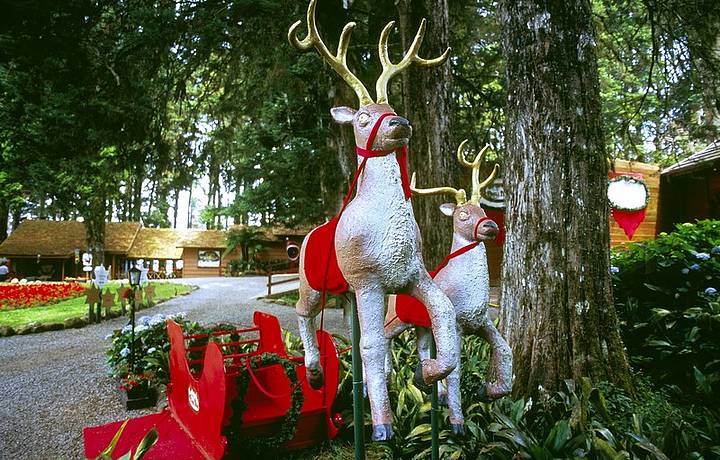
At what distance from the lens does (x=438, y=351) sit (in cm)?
190

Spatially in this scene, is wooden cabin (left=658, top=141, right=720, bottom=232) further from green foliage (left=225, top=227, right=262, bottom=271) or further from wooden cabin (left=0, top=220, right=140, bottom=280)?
wooden cabin (left=0, top=220, right=140, bottom=280)

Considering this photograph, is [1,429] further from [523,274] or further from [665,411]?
[665,411]

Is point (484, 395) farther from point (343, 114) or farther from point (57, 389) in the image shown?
point (57, 389)

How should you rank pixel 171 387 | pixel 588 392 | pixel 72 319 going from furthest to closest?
pixel 72 319 < pixel 171 387 < pixel 588 392

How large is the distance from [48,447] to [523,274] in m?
4.97

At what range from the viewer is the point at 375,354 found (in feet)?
6.30

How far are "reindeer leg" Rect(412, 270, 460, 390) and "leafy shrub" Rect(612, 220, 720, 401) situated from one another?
11.5 ft

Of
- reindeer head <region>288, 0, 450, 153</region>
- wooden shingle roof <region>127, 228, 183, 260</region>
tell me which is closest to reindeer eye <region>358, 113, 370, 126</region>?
reindeer head <region>288, 0, 450, 153</region>

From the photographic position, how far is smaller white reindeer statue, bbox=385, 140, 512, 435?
90.7 inches

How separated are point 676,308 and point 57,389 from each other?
323 inches

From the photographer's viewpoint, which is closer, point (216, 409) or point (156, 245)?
point (216, 409)

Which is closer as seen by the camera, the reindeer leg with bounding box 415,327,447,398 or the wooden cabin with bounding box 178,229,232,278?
the reindeer leg with bounding box 415,327,447,398

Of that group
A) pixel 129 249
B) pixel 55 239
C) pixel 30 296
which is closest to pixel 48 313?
pixel 30 296

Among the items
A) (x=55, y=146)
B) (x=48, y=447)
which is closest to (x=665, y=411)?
(x=48, y=447)
